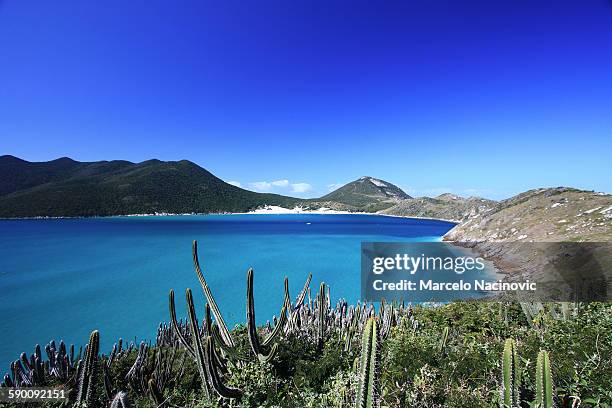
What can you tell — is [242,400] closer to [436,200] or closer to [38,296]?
[38,296]

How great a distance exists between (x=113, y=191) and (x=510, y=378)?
130667 millimetres

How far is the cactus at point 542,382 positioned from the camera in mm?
2463

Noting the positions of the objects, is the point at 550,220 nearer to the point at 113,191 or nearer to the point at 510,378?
the point at 510,378

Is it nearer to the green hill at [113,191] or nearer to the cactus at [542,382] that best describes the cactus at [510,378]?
the cactus at [542,382]

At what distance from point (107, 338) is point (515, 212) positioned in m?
31.9

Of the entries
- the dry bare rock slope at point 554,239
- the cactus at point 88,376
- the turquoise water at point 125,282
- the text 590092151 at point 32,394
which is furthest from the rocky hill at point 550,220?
the text 590092151 at point 32,394

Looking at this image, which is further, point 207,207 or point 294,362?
point 207,207

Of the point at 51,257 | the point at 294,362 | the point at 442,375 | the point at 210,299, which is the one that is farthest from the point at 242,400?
the point at 51,257

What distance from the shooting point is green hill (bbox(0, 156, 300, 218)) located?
9562cm

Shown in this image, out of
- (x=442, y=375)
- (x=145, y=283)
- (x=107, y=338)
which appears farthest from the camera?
(x=145, y=283)

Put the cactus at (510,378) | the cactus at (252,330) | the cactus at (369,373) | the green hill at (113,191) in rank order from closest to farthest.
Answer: the cactus at (369,373) → the cactus at (510,378) → the cactus at (252,330) → the green hill at (113,191)

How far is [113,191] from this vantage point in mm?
111750

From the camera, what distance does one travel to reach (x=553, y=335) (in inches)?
178

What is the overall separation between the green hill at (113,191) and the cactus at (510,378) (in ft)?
382
